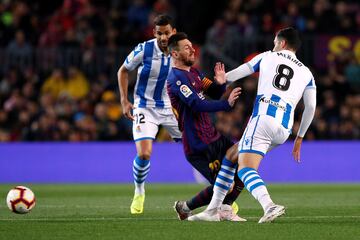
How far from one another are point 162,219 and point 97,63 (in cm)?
1147

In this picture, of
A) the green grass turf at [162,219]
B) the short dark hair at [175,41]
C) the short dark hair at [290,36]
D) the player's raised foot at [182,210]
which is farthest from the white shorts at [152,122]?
the short dark hair at [290,36]

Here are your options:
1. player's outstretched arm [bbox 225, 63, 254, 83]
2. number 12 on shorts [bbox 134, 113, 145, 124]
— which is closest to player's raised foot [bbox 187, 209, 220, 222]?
player's outstretched arm [bbox 225, 63, 254, 83]

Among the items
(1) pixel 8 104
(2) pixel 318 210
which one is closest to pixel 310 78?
(2) pixel 318 210

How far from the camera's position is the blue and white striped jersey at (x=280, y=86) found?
9039mm

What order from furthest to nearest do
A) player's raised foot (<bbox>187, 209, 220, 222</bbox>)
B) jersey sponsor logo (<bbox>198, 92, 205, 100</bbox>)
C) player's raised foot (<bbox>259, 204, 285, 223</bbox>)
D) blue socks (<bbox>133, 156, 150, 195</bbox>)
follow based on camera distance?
blue socks (<bbox>133, 156, 150, 195</bbox>) → player's raised foot (<bbox>187, 209, 220, 222</bbox>) → jersey sponsor logo (<bbox>198, 92, 205, 100</bbox>) → player's raised foot (<bbox>259, 204, 285, 223</bbox>)

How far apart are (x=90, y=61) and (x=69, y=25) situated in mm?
1119

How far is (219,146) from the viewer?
31.6 ft

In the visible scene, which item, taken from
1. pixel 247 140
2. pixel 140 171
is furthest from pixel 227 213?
pixel 140 171

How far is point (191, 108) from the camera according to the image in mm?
9328

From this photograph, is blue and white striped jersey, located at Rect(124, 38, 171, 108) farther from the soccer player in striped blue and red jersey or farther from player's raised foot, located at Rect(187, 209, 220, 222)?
player's raised foot, located at Rect(187, 209, 220, 222)

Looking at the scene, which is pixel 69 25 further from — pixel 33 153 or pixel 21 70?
pixel 33 153

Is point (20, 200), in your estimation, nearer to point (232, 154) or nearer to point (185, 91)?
point (185, 91)

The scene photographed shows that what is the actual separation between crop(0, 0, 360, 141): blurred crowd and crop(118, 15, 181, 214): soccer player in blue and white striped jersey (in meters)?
7.59

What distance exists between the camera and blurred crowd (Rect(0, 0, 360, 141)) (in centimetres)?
1923
